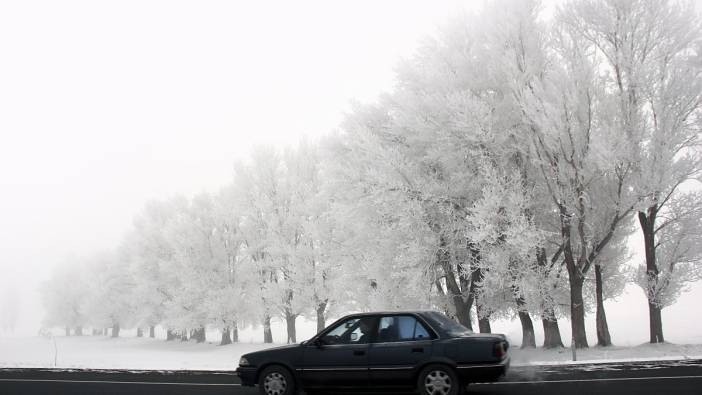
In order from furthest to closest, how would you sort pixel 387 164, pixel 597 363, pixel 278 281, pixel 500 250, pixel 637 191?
1. pixel 278 281
2. pixel 387 164
3. pixel 500 250
4. pixel 637 191
5. pixel 597 363

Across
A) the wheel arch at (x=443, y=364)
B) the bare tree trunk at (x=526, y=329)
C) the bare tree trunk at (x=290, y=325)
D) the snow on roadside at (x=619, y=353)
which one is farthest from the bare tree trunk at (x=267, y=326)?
the wheel arch at (x=443, y=364)

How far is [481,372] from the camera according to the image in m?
8.68

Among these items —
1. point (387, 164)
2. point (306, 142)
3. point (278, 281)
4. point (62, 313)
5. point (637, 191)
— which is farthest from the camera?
point (62, 313)

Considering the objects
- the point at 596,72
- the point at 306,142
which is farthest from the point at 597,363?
the point at 306,142

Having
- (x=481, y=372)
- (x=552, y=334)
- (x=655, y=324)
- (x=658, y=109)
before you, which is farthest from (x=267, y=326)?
(x=481, y=372)

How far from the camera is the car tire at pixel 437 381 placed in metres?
8.82

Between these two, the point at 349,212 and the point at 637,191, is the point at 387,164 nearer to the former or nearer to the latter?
the point at 349,212

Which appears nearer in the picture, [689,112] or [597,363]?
[597,363]

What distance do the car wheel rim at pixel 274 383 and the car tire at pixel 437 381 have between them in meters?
2.49

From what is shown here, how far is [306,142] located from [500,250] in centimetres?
2110

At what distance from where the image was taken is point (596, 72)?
18.9 m

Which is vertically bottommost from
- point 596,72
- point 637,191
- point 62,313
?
point 62,313

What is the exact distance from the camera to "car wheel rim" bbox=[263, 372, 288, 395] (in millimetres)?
9883

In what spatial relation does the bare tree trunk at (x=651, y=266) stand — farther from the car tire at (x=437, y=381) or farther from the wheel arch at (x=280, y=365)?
the wheel arch at (x=280, y=365)
